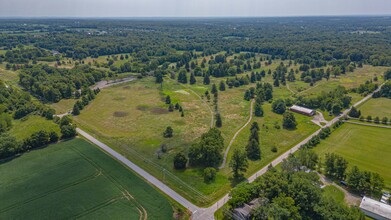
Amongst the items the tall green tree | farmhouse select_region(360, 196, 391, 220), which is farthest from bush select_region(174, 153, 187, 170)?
farmhouse select_region(360, 196, 391, 220)

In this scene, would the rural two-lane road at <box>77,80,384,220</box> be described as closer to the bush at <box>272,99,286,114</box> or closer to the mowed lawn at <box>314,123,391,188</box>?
the mowed lawn at <box>314,123,391,188</box>

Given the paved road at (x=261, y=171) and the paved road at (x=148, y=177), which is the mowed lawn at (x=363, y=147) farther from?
the paved road at (x=148, y=177)

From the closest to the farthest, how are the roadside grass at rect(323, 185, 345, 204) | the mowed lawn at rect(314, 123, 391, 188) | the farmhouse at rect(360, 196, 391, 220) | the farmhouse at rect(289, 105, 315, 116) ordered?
the farmhouse at rect(360, 196, 391, 220) < the roadside grass at rect(323, 185, 345, 204) < the mowed lawn at rect(314, 123, 391, 188) < the farmhouse at rect(289, 105, 315, 116)

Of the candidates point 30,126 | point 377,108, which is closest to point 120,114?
point 30,126

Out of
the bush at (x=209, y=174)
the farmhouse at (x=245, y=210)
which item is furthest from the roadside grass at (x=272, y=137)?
the farmhouse at (x=245, y=210)

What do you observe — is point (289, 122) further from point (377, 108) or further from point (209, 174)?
point (377, 108)

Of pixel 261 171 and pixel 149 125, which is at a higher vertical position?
pixel 149 125

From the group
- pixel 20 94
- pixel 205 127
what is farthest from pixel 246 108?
pixel 20 94
